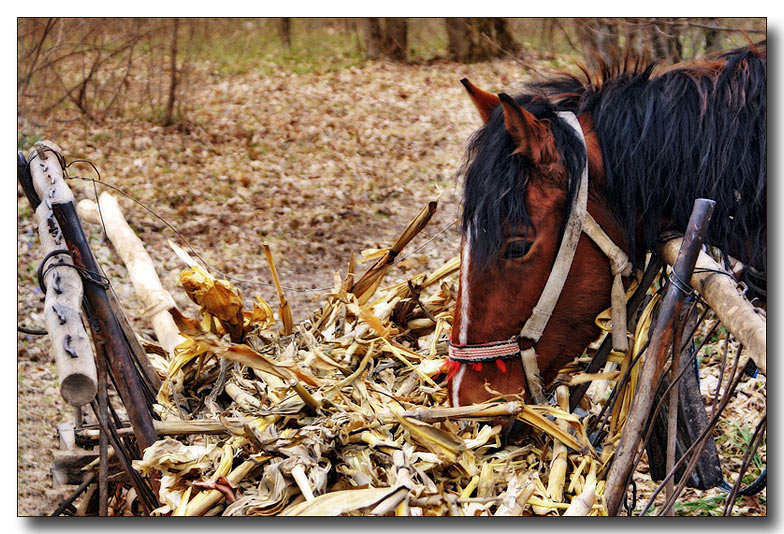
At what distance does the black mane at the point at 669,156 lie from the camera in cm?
158

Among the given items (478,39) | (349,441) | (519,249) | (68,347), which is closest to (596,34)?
(478,39)

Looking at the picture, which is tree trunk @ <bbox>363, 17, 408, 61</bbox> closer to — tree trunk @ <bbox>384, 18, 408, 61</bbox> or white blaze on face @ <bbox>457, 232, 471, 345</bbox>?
tree trunk @ <bbox>384, 18, 408, 61</bbox>

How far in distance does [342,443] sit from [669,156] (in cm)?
95

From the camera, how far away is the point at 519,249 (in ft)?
5.19

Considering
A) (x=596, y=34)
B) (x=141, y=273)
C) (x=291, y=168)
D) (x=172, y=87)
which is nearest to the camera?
(x=141, y=273)

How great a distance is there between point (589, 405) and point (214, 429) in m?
0.98

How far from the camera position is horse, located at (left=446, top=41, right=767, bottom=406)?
1.57 m

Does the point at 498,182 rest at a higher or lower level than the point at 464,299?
higher

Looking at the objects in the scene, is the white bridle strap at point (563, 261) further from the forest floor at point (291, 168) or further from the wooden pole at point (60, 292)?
the forest floor at point (291, 168)

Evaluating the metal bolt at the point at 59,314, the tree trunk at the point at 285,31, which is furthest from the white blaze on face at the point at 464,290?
the tree trunk at the point at 285,31

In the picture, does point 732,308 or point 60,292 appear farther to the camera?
point 60,292

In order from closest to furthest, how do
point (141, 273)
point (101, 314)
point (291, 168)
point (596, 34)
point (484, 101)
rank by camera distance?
point (101, 314) → point (484, 101) → point (141, 273) → point (596, 34) → point (291, 168)

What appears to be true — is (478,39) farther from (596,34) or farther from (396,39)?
(596,34)
